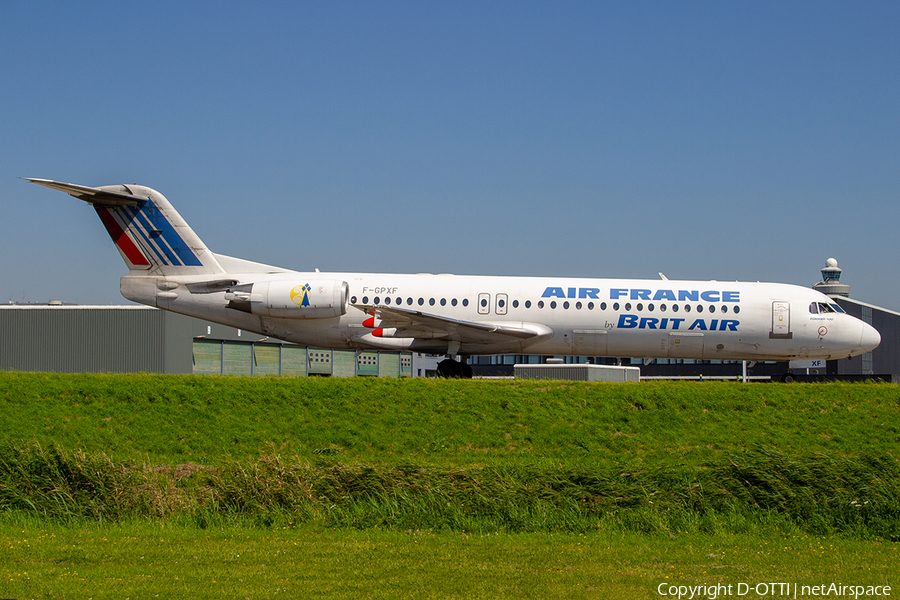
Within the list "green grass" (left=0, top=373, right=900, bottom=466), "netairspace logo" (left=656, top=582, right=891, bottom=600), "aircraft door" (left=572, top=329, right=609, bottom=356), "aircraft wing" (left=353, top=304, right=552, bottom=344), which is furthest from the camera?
"aircraft door" (left=572, top=329, right=609, bottom=356)

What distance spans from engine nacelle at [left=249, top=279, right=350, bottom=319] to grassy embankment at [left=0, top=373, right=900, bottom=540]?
4972 mm

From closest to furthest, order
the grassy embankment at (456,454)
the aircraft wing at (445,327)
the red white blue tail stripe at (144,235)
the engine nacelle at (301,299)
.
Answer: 1. the grassy embankment at (456,454)
2. the aircraft wing at (445,327)
3. the engine nacelle at (301,299)
4. the red white blue tail stripe at (144,235)

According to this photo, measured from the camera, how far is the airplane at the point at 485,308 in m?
25.0

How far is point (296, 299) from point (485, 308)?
571cm

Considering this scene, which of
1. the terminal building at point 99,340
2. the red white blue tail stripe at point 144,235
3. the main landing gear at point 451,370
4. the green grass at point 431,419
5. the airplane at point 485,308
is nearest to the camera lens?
the green grass at point 431,419

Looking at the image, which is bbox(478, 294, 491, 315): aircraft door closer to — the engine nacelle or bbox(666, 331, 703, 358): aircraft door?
the engine nacelle

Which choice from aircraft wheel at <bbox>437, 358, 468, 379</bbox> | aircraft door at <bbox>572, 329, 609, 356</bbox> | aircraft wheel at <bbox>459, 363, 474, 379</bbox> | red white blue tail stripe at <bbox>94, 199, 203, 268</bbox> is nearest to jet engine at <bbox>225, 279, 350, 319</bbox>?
red white blue tail stripe at <bbox>94, 199, 203, 268</bbox>

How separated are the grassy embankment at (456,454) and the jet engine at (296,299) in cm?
498

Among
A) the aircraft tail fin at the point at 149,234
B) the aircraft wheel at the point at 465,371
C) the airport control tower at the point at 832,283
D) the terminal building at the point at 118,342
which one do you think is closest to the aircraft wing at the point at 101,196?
the aircraft tail fin at the point at 149,234

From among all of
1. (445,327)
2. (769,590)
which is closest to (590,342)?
(445,327)

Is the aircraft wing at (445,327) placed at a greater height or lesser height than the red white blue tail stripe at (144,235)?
lesser

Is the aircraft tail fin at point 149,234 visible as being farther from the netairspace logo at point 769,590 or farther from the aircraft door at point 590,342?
the netairspace logo at point 769,590

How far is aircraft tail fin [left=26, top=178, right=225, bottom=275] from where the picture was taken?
999 inches

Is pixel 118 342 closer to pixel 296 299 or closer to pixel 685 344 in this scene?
pixel 296 299
